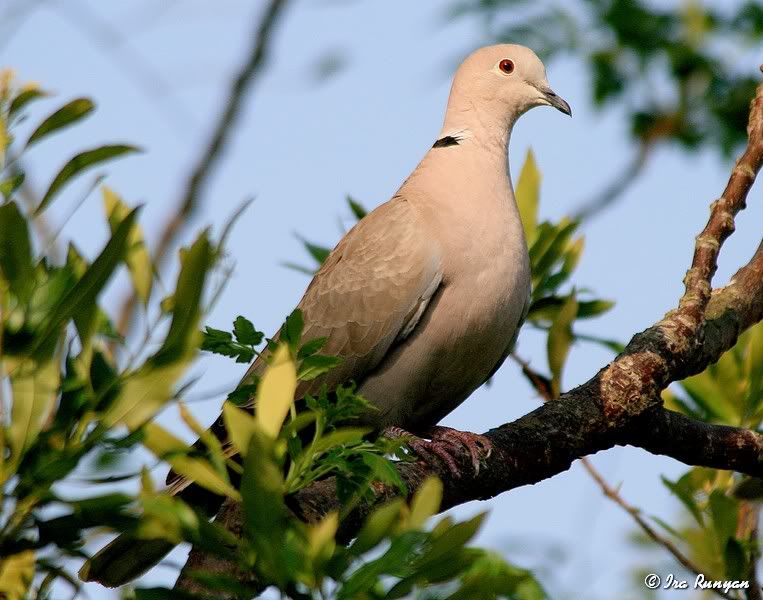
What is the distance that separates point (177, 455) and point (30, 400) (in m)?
0.26

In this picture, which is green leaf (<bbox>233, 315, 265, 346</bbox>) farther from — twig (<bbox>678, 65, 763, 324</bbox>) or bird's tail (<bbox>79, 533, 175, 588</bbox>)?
twig (<bbox>678, 65, 763, 324</bbox>)

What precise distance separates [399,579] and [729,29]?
4013 millimetres

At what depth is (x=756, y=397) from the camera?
371 centimetres

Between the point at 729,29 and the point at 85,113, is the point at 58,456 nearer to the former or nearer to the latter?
the point at 85,113

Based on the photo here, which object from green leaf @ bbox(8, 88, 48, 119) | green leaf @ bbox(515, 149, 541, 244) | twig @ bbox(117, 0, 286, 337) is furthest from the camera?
green leaf @ bbox(515, 149, 541, 244)

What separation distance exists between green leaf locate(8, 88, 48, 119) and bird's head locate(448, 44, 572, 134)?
7.05ft

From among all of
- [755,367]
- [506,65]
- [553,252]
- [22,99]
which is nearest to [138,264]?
[22,99]

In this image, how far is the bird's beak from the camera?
14.1ft

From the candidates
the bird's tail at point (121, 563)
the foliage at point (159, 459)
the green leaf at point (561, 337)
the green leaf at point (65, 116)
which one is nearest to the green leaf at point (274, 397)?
the foliage at point (159, 459)

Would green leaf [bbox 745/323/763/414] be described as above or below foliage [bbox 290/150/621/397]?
below

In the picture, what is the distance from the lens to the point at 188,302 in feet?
5.82

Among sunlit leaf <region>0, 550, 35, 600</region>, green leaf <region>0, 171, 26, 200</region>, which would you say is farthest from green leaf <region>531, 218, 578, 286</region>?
sunlit leaf <region>0, 550, 35, 600</region>

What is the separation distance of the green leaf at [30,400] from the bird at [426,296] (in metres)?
1.48

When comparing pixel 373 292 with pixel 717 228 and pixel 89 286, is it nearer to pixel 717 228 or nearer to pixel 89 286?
pixel 717 228
